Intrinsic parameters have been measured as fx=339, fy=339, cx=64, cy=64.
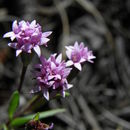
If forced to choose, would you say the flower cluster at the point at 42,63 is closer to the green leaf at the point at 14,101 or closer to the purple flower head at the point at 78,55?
the purple flower head at the point at 78,55

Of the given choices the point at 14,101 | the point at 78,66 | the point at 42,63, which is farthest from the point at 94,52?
the point at 42,63

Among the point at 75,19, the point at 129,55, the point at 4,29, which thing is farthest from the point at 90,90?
the point at 4,29

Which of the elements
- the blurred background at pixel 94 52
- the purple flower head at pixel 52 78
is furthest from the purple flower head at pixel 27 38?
the blurred background at pixel 94 52

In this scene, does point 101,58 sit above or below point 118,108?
above

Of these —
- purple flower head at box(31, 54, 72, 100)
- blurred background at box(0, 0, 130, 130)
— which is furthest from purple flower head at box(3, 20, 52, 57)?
blurred background at box(0, 0, 130, 130)

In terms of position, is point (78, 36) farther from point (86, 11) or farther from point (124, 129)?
point (124, 129)

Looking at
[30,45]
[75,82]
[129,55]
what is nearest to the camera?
[30,45]

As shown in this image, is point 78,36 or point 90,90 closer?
point 90,90
